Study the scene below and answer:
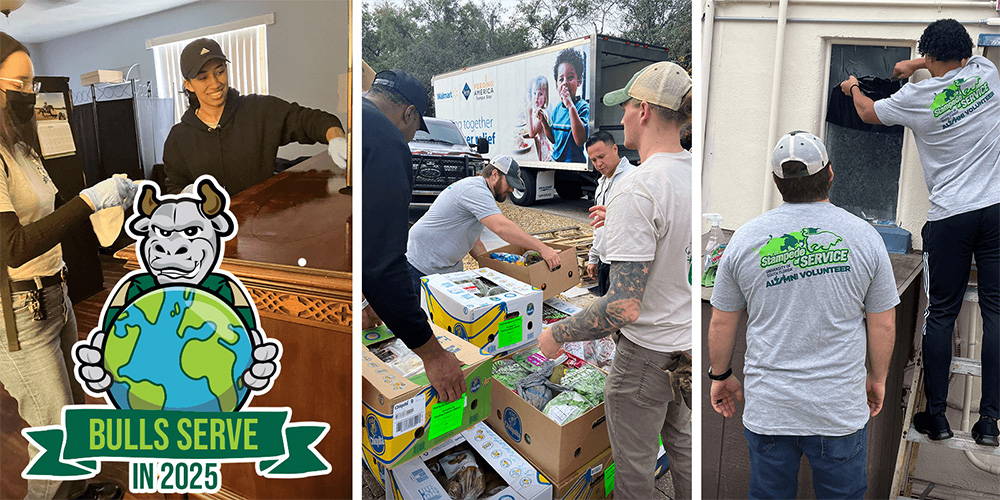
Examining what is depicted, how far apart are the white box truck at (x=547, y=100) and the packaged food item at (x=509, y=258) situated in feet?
1.40

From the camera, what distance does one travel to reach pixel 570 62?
1612mm

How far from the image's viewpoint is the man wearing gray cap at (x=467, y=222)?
177 cm

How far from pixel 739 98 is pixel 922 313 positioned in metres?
1.11

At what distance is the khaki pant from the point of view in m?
1.78

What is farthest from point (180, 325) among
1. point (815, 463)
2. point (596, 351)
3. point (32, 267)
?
point (815, 463)

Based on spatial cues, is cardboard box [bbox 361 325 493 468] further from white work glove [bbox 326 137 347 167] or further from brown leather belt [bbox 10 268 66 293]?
brown leather belt [bbox 10 268 66 293]

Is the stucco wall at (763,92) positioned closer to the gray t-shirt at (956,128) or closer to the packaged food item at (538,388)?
the gray t-shirt at (956,128)

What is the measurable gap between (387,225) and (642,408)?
102 centimetres

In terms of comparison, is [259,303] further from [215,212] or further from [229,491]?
[229,491]

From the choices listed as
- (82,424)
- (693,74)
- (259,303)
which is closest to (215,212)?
(259,303)

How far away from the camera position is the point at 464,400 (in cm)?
190

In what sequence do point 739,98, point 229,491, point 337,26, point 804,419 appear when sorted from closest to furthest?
point 337,26
point 804,419
point 229,491
point 739,98

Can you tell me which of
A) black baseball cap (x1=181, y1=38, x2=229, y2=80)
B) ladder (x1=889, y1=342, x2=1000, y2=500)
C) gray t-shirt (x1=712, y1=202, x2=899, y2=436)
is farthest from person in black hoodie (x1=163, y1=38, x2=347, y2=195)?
ladder (x1=889, y1=342, x2=1000, y2=500)

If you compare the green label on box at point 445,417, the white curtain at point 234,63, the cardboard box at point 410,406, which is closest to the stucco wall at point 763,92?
the cardboard box at point 410,406
